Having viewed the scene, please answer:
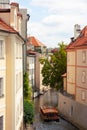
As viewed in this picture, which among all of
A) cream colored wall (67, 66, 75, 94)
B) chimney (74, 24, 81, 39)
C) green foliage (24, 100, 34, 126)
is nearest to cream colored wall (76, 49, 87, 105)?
cream colored wall (67, 66, 75, 94)

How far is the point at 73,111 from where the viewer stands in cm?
4812

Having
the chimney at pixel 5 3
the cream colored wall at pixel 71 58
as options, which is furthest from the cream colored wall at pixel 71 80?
the chimney at pixel 5 3

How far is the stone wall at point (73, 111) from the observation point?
43.7 metres

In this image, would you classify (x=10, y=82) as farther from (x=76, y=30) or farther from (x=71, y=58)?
(x=76, y=30)

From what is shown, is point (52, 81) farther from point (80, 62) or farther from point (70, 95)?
point (80, 62)

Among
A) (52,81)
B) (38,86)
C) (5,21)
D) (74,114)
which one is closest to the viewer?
(5,21)

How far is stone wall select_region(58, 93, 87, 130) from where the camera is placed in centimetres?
4374

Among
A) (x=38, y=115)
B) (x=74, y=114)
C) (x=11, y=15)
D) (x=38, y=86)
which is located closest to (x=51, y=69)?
(x=38, y=115)

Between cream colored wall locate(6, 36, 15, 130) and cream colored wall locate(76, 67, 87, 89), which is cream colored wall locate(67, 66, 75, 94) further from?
cream colored wall locate(6, 36, 15, 130)

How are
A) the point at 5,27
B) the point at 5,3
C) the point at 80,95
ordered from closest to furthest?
1. the point at 5,27
2. the point at 5,3
3. the point at 80,95

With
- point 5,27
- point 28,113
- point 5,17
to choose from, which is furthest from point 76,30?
point 5,27

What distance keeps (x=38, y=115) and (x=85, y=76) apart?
13362mm

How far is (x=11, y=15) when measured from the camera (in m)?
26.0

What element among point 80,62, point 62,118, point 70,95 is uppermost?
point 80,62
